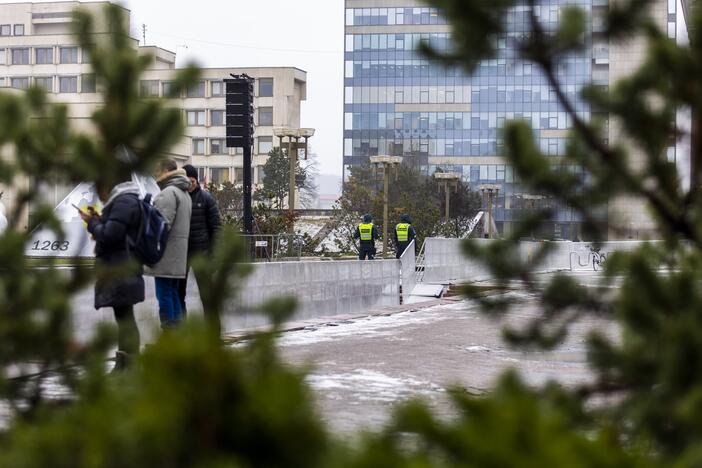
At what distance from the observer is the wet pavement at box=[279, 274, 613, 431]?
8.45 m

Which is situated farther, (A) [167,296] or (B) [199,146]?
(B) [199,146]

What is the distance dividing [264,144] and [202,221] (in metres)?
117

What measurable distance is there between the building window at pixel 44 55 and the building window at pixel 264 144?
21.9m

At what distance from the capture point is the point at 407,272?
23.3 meters

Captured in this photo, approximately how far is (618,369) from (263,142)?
12502 cm

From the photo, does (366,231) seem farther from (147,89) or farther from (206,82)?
(206,82)

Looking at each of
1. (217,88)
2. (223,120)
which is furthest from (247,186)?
(217,88)

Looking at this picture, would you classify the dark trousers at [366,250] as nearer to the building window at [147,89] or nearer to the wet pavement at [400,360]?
the wet pavement at [400,360]

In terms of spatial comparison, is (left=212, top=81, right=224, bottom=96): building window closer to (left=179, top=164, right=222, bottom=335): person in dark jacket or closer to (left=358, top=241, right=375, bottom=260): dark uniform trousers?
(left=358, top=241, right=375, bottom=260): dark uniform trousers

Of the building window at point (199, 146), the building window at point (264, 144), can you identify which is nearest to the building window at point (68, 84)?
the building window at point (199, 146)

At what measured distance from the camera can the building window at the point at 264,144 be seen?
127m

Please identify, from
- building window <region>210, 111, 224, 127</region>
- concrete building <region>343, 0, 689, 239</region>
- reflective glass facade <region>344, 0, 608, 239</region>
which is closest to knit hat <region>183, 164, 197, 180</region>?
concrete building <region>343, 0, 689, 239</region>

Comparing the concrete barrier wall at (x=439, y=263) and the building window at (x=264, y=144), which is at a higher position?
the building window at (x=264, y=144)

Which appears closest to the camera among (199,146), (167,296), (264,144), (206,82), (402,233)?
(167,296)
